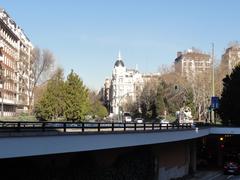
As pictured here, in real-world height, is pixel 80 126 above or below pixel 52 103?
below

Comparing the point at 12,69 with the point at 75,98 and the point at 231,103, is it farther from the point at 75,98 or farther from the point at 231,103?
the point at 231,103

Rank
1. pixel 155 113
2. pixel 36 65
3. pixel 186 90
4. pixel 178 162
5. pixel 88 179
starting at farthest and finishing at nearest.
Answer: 1. pixel 155 113
2. pixel 186 90
3. pixel 36 65
4. pixel 178 162
5. pixel 88 179

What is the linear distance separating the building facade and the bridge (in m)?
40.7

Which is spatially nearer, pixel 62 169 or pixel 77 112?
pixel 62 169

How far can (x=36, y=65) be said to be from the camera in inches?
3319

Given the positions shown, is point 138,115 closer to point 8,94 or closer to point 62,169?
point 8,94

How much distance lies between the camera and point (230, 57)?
96.6 metres

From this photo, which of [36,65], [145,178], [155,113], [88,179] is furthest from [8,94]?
[88,179]

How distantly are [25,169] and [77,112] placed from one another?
44.3m

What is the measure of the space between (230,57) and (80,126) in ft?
251

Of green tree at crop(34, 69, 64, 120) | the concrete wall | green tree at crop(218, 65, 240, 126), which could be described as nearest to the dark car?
the concrete wall

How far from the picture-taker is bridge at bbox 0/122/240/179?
18158 millimetres

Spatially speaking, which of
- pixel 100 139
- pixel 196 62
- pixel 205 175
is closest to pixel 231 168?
pixel 205 175

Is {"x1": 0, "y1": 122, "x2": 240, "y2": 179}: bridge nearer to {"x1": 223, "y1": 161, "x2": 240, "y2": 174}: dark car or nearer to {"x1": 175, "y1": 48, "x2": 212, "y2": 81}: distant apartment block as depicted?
{"x1": 223, "y1": 161, "x2": 240, "y2": 174}: dark car
